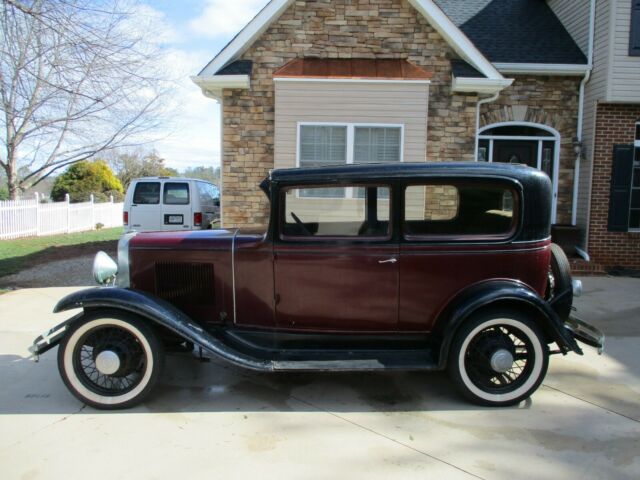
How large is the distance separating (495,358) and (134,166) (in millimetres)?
37811

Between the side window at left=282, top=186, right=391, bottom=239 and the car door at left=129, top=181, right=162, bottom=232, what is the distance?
813 centimetres

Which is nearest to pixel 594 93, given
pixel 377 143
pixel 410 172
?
pixel 377 143

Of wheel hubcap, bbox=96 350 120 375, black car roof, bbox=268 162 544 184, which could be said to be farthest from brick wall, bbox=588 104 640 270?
wheel hubcap, bbox=96 350 120 375

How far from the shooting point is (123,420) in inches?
137

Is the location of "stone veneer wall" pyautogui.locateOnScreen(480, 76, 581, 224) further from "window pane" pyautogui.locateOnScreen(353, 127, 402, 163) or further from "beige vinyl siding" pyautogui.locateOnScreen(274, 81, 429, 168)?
"window pane" pyautogui.locateOnScreen(353, 127, 402, 163)

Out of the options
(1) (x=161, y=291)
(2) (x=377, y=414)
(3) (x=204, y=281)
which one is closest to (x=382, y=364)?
(2) (x=377, y=414)

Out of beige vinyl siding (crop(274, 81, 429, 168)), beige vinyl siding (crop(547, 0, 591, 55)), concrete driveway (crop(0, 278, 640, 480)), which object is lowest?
concrete driveway (crop(0, 278, 640, 480))

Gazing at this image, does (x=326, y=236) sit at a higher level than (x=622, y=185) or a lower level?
lower

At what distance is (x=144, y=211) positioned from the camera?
11297mm

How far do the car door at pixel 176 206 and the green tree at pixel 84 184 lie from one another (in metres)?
13.9

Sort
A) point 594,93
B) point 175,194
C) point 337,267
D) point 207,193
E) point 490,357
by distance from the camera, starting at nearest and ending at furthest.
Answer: point 490,357 < point 337,267 < point 594,93 < point 175,194 < point 207,193

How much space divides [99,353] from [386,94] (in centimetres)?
646

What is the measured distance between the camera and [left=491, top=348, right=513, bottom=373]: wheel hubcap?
363 cm

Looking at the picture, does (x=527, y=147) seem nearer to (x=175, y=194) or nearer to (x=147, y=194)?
(x=175, y=194)
